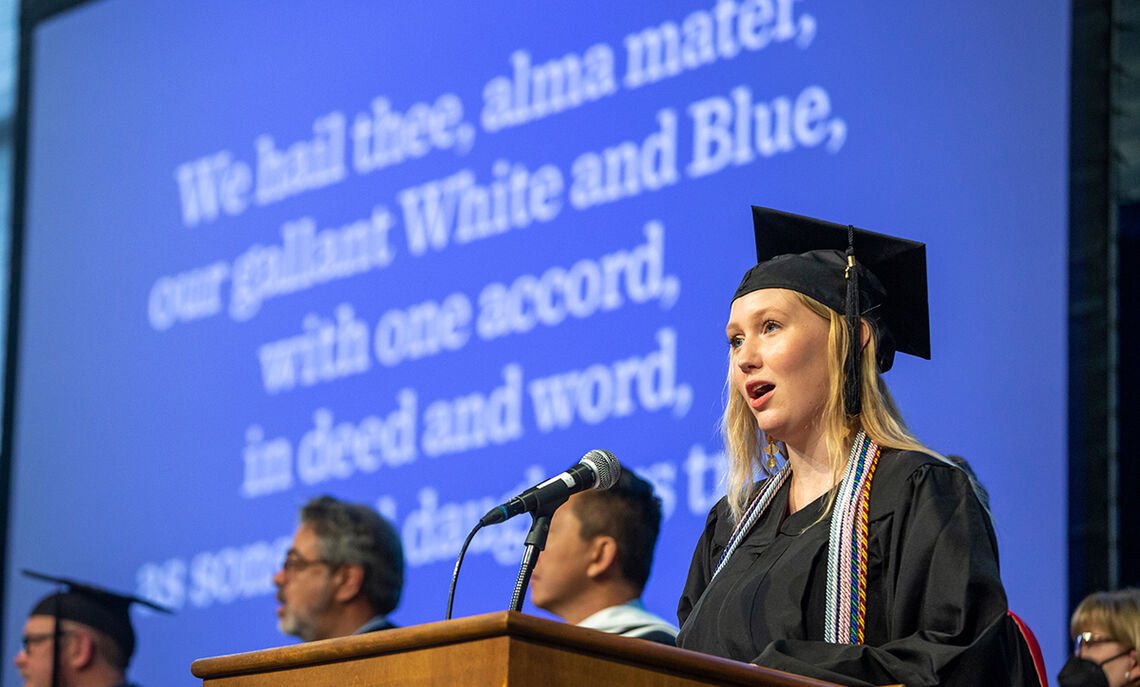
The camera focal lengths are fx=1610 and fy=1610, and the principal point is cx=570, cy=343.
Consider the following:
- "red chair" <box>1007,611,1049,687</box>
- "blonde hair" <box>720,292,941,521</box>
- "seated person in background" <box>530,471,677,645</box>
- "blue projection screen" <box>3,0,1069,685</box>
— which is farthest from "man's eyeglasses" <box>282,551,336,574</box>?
"red chair" <box>1007,611,1049,687</box>

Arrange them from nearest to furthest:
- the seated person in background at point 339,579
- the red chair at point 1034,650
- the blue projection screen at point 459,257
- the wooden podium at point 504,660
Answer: the wooden podium at point 504,660 < the red chair at point 1034,650 < the blue projection screen at point 459,257 < the seated person in background at point 339,579

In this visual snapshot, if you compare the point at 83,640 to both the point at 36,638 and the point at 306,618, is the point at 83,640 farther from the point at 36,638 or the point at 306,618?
the point at 306,618

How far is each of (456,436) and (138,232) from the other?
2.22 metres

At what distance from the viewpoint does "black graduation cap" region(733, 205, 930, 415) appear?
265cm

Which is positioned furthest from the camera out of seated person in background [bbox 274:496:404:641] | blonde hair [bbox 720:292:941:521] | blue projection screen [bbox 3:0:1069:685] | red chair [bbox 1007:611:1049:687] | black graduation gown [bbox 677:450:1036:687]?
seated person in background [bbox 274:496:404:641]

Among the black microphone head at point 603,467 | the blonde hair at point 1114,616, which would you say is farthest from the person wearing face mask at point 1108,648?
the black microphone head at point 603,467

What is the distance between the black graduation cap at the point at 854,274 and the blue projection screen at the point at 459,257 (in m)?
1.42

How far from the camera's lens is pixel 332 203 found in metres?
6.09

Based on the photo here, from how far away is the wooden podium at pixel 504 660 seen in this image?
1.77 metres

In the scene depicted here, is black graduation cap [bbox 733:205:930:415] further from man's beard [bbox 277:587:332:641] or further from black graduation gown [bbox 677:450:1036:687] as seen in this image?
man's beard [bbox 277:587:332:641]

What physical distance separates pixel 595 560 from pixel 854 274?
1546mm

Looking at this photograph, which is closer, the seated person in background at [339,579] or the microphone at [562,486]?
the microphone at [562,486]

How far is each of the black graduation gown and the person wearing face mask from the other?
123cm

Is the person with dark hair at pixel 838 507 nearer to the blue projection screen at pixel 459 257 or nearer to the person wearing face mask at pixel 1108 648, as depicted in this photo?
the person wearing face mask at pixel 1108 648
